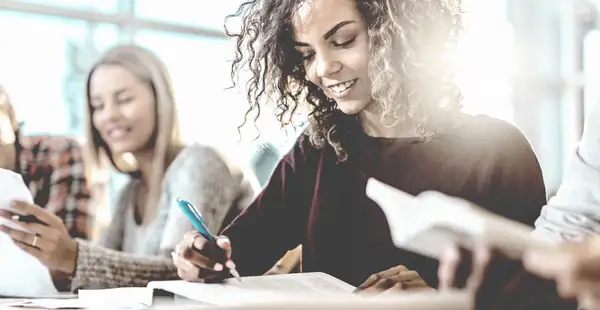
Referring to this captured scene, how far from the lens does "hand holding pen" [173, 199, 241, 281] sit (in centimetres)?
78

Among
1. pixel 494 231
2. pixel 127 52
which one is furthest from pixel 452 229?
pixel 127 52

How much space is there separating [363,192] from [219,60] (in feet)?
0.85

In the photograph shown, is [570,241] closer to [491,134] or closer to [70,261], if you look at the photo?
[491,134]

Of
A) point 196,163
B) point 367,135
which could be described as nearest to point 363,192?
point 367,135

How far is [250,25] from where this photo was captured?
87 cm

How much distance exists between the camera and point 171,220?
979 mm

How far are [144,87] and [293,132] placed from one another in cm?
24

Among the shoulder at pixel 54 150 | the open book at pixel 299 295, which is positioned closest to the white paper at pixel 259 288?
the open book at pixel 299 295

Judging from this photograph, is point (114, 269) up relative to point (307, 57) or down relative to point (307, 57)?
down

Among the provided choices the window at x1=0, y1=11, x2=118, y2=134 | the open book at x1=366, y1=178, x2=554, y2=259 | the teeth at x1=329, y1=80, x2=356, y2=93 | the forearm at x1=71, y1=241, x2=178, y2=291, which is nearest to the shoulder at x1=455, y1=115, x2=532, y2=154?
the teeth at x1=329, y1=80, x2=356, y2=93

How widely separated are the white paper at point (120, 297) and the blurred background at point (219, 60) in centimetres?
22

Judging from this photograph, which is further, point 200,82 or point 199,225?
point 200,82

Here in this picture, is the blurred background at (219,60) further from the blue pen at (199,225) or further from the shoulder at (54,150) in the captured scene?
the blue pen at (199,225)

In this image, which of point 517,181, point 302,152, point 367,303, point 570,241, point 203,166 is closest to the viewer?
point 367,303
